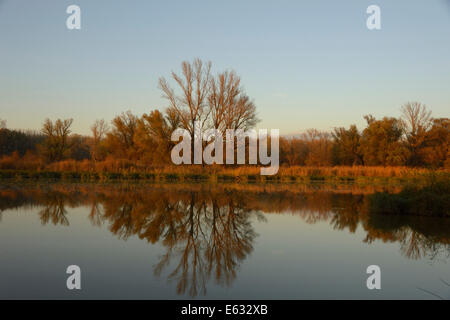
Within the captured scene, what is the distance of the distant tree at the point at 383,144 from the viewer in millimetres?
34344

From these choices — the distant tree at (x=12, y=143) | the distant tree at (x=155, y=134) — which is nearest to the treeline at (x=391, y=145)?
the distant tree at (x=155, y=134)

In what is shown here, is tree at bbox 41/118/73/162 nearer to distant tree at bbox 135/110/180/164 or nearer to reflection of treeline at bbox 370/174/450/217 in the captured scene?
distant tree at bbox 135/110/180/164

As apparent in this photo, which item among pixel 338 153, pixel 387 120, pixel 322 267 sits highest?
pixel 387 120

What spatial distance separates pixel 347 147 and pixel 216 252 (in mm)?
33728

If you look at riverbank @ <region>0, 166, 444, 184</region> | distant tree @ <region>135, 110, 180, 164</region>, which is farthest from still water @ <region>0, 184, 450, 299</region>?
distant tree @ <region>135, 110, 180, 164</region>

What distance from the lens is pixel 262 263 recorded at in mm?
5902

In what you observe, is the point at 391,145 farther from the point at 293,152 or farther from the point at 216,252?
the point at 216,252

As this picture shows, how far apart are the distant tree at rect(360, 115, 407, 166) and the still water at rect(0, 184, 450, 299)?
25168mm

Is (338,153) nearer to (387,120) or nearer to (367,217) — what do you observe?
(387,120)
